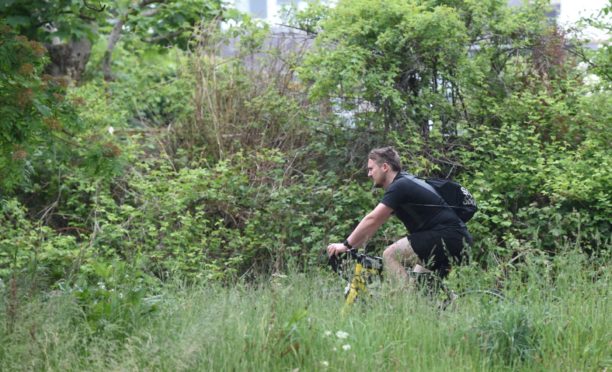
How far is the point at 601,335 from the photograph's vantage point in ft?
21.9

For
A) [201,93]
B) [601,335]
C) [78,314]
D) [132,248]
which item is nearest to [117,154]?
[78,314]

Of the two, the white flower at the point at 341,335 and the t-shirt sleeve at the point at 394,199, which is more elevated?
the t-shirt sleeve at the point at 394,199

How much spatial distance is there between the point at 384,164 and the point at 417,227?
2.15ft

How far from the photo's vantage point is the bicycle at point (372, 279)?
23.7ft

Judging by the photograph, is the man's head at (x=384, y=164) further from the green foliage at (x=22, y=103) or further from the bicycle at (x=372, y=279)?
the green foliage at (x=22, y=103)

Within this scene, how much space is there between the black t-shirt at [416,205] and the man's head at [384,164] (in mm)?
185

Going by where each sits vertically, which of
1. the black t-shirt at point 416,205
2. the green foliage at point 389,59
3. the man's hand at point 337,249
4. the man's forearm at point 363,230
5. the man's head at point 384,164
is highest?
the green foliage at point 389,59

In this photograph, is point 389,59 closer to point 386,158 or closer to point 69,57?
point 386,158

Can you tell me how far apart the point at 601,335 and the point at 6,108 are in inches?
196

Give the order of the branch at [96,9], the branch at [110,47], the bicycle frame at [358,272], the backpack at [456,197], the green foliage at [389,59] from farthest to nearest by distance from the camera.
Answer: the branch at [110,47], the green foliage at [389,59], the branch at [96,9], the backpack at [456,197], the bicycle frame at [358,272]

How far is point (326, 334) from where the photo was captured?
6.32 meters

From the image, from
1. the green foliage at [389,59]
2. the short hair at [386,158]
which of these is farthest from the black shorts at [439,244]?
the green foliage at [389,59]

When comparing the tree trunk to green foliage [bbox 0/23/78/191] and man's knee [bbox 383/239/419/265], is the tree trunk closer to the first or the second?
green foliage [bbox 0/23/78/191]

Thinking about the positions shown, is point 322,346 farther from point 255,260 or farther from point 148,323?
point 255,260
